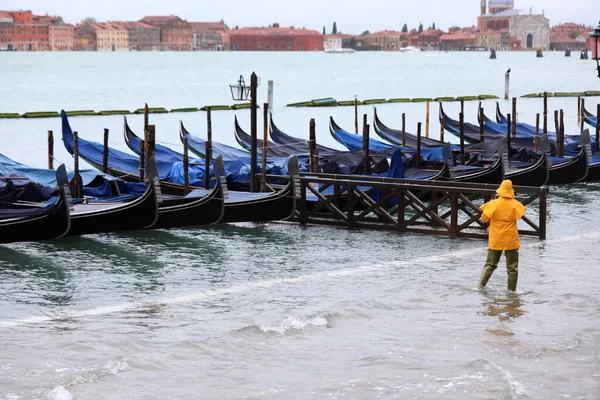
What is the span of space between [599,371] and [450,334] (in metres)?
1.38

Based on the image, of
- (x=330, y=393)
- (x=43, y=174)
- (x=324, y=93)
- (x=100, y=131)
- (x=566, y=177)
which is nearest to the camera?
(x=330, y=393)

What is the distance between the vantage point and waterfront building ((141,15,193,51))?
189625 mm

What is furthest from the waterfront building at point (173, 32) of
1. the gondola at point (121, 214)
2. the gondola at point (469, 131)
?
the gondola at point (121, 214)

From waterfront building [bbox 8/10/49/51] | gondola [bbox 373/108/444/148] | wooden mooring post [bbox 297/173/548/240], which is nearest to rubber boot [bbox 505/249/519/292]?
wooden mooring post [bbox 297/173/548/240]

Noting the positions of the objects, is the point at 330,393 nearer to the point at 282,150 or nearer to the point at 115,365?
the point at 115,365

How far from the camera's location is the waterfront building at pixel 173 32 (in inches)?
7466

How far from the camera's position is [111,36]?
18975cm

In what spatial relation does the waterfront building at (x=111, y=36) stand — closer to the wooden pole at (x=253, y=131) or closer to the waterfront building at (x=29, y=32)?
the waterfront building at (x=29, y=32)

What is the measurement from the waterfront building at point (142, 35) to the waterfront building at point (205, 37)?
644 centimetres

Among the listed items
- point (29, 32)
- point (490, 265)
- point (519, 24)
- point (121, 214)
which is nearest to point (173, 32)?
point (29, 32)

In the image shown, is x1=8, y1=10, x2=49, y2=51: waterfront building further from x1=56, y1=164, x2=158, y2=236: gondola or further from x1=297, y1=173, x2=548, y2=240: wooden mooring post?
x1=56, y1=164, x2=158, y2=236: gondola

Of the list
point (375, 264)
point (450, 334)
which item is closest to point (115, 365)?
point (450, 334)

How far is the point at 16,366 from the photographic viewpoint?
844 centimetres

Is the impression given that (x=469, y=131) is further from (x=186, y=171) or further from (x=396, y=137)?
(x=186, y=171)
